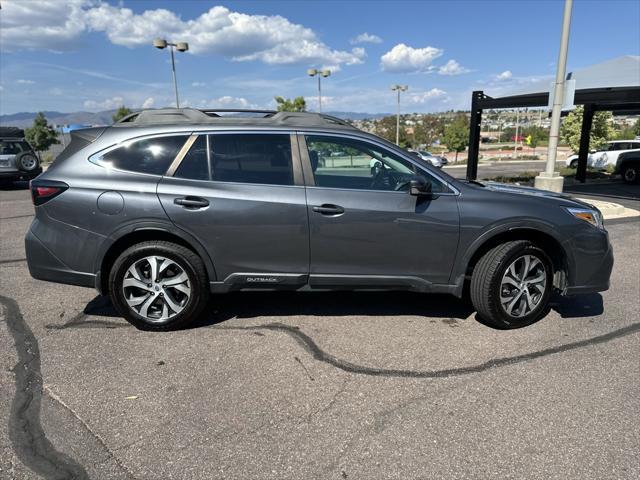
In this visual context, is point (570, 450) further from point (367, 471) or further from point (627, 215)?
point (627, 215)

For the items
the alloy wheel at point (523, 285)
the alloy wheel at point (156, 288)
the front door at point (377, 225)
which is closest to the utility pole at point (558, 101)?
the alloy wheel at point (523, 285)

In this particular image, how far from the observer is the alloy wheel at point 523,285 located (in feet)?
13.3

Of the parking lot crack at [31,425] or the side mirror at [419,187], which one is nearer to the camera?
the parking lot crack at [31,425]

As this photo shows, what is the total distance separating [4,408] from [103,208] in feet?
5.20

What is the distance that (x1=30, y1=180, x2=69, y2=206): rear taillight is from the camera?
12.8 ft

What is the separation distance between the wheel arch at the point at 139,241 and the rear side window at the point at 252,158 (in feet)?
1.85

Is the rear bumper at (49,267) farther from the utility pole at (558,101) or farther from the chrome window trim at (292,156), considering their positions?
the utility pole at (558,101)

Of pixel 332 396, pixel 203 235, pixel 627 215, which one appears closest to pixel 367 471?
pixel 332 396

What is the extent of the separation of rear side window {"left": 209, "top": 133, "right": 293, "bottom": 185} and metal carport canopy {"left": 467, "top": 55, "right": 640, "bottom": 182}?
11194 millimetres

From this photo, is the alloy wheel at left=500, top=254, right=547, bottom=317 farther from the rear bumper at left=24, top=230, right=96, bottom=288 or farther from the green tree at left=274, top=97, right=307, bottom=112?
the green tree at left=274, top=97, right=307, bottom=112

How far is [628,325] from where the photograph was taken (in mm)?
4270

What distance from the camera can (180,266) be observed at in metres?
3.92

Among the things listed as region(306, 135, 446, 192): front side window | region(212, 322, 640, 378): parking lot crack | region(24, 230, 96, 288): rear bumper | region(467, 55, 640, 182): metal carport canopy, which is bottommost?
region(212, 322, 640, 378): parking lot crack

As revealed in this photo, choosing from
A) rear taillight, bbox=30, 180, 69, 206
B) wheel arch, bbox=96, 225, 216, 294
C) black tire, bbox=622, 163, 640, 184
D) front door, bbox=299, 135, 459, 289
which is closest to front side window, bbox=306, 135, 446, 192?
front door, bbox=299, 135, 459, 289
